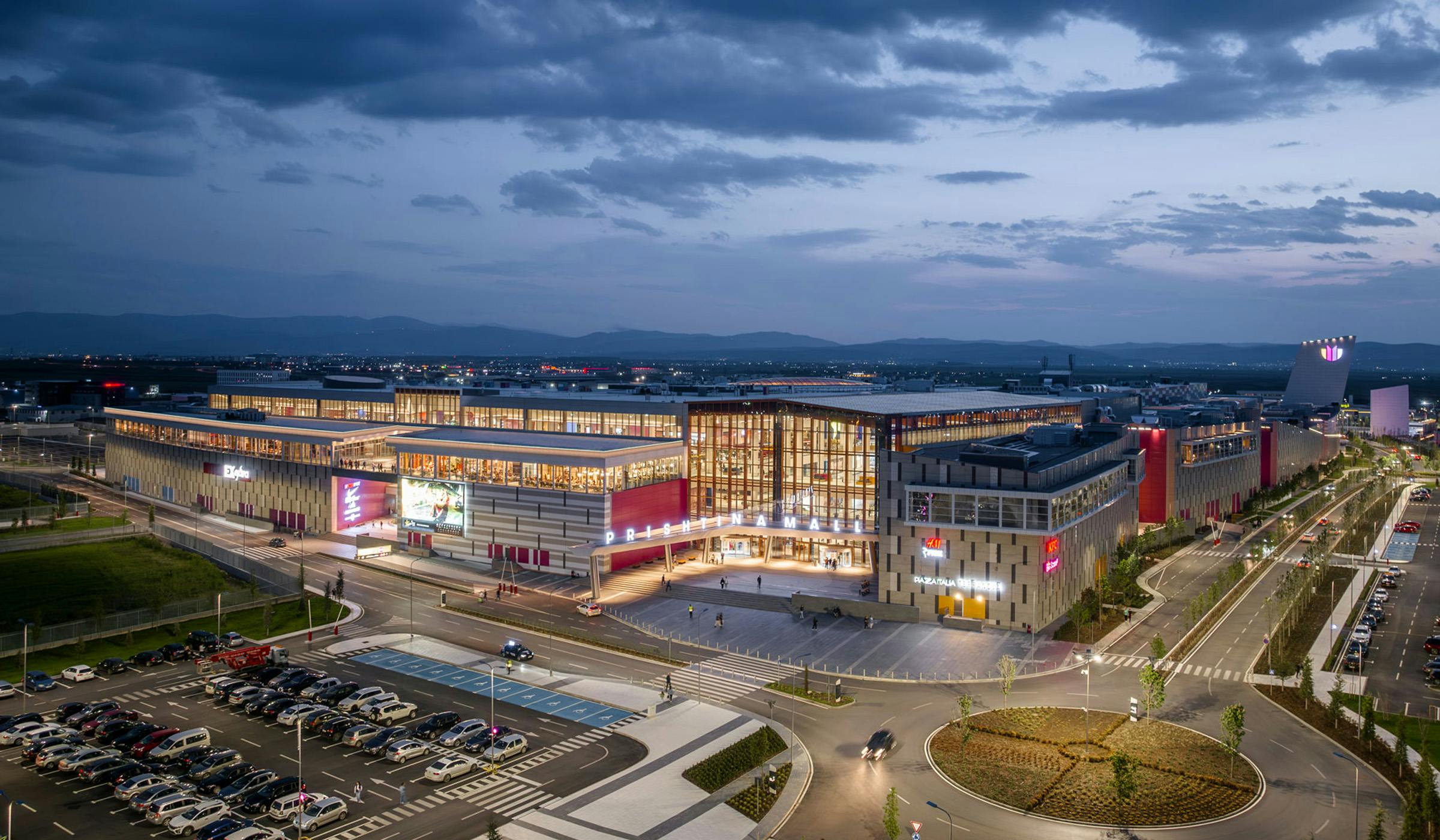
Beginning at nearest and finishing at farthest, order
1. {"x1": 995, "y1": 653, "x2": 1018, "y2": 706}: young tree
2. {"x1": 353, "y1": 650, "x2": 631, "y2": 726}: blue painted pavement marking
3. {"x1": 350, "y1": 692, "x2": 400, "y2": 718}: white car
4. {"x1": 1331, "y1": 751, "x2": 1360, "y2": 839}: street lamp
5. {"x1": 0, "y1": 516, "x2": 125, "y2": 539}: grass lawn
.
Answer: {"x1": 1331, "y1": 751, "x2": 1360, "y2": 839}: street lamp
{"x1": 350, "y1": 692, "x2": 400, "y2": 718}: white car
{"x1": 995, "y1": 653, "x2": 1018, "y2": 706}: young tree
{"x1": 353, "y1": 650, "x2": 631, "y2": 726}: blue painted pavement marking
{"x1": 0, "y1": 516, "x2": 125, "y2": 539}: grass lawn

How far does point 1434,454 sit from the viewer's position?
7436 inches

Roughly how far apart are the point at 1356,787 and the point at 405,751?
46819 mm

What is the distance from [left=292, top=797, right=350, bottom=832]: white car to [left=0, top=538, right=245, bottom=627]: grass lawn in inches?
1525

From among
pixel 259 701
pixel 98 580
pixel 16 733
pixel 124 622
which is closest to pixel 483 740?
pixel 259 701

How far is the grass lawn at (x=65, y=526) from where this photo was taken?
102688mm

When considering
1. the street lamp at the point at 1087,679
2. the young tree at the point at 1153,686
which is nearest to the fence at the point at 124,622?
the street lamp at the point at 1087,679

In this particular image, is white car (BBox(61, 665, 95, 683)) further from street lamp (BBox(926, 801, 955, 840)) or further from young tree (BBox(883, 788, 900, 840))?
street lamp (BBox(926, 801, 955, 840))

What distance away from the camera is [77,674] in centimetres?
6153

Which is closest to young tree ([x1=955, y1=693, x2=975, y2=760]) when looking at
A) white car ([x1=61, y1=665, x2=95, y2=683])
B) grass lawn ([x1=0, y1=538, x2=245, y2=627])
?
white car ([x1=61, y1=665, x2=95, y2=683])

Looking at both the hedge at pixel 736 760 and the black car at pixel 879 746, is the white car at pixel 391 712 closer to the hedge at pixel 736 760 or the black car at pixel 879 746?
the hedge at pixel 736 760

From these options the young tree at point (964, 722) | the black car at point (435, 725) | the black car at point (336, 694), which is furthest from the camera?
the black car at point (336, 694)

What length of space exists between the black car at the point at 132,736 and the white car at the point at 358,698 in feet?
30.6

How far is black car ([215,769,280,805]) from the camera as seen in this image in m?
43.7

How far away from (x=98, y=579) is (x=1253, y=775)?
9291 cm
